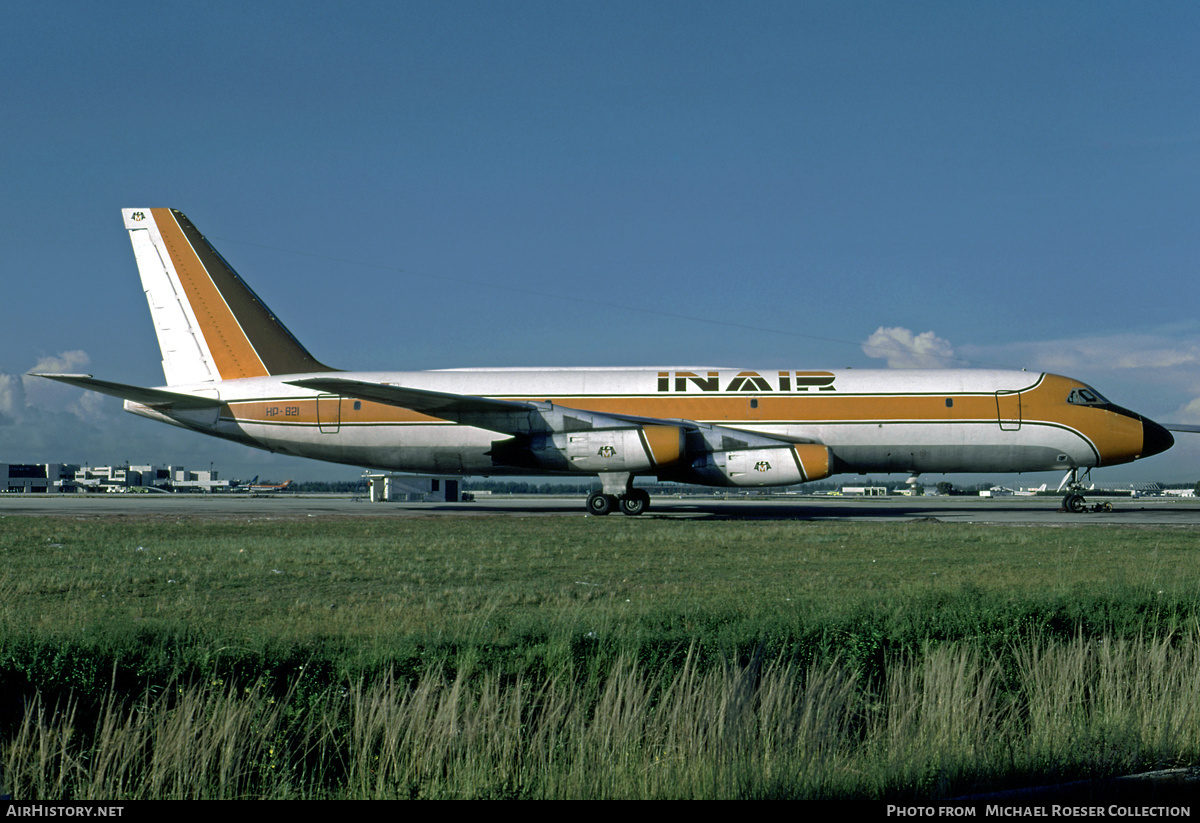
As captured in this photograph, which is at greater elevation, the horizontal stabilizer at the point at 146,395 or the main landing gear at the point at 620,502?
the horizontal stabilizer at the point at 146,395

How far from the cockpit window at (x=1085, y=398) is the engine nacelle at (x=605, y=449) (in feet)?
41.5

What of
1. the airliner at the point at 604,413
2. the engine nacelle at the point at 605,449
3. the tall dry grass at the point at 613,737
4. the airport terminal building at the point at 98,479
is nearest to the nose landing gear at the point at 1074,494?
the airliner at the point at 604,413

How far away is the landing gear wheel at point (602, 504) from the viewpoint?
2617 cm

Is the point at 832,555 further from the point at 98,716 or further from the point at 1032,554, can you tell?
the point at 98,716

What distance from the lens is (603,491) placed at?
2625 centimetres

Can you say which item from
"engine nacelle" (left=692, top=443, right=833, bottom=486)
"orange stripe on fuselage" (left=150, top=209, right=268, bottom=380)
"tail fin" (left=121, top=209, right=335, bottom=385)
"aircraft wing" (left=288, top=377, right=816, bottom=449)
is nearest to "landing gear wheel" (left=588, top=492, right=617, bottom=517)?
"aircraft wing" (left=288, top=377, right=816, bottom=449)

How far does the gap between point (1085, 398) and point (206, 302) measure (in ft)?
93.1

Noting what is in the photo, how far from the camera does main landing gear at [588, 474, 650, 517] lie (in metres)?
25.6

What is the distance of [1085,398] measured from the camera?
88.2 ft

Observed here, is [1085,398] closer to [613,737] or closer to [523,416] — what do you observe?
[523,416]

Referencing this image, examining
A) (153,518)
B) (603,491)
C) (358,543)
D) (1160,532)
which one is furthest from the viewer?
(603,491)

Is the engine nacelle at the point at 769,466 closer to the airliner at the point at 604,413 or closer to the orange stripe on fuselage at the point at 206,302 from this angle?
the airliner at the point at 604,413

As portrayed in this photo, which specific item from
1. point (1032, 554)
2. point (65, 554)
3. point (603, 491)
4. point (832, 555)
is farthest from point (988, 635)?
point (603, 491)

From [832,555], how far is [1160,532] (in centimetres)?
973
